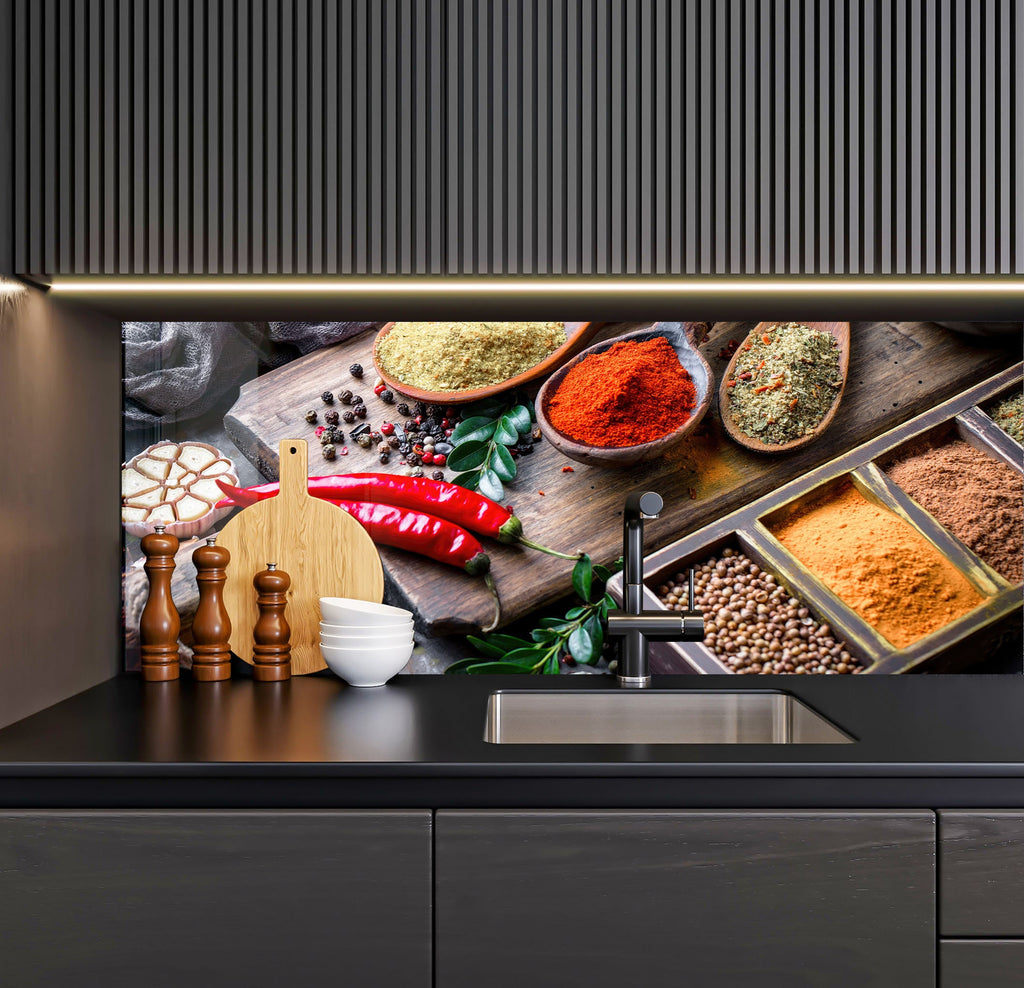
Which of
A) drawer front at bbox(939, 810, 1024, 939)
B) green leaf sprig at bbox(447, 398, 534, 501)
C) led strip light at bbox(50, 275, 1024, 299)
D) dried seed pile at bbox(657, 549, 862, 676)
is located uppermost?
led strip light at bbox(50, 275, 1024, 299)

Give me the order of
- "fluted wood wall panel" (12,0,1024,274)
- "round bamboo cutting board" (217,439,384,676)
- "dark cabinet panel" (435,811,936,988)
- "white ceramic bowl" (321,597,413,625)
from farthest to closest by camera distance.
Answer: "round bamboo cutting board" (217,439,384,676) → "white ceramic bowl" (321,597,413,625) → "fluted wood wall panel" (12,0,1024,274) → "dark cabinet panel" (435,811,936,988)

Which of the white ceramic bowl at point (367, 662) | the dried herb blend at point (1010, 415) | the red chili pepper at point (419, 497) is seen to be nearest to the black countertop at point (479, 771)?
the white ceramic bowl at point (367, 662)

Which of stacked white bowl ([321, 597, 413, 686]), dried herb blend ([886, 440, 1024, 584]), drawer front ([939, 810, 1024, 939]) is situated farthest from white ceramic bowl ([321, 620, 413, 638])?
dried herb blend ([886, 440, 1024, 584])

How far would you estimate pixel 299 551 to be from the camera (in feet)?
5.51

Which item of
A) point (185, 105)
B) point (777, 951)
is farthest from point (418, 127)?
point (777, 951)

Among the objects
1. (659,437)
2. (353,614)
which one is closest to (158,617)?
(353,614)

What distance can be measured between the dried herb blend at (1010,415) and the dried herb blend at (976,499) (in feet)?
0.24

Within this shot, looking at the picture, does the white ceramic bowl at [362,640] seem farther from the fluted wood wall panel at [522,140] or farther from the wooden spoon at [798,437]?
the wooden spoon at [798,437]

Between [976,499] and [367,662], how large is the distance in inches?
51.7

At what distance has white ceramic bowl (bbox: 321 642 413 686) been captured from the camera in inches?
60.2

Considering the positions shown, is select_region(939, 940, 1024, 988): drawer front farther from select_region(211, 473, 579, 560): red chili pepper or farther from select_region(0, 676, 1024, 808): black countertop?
select_region(211, 473, 579, 560): red chili pepper

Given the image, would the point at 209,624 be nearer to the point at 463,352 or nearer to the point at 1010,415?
the point at 463,352

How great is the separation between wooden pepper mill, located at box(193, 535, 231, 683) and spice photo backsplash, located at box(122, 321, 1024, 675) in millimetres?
119

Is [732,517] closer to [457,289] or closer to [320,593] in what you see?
[457,289]
